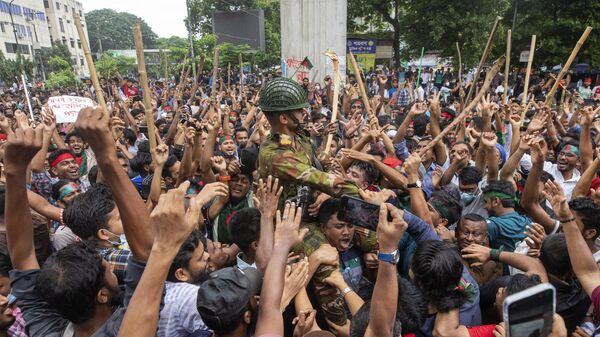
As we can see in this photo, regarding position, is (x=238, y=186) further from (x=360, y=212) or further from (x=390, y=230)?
(x=390, y=230)

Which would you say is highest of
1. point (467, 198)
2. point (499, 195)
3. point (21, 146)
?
point (21, 146)

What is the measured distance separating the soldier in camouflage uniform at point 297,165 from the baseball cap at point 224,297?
2.71 feet

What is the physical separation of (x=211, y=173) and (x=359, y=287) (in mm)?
2198

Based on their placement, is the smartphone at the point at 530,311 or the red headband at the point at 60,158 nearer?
the smartphone at the point at 530,311

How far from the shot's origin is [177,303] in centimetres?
222

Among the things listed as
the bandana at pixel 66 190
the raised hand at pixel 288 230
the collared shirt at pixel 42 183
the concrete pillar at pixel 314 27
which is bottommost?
the collared shirt at pixel 42 183

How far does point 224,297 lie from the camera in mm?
1848

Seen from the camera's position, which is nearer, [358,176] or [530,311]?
[530,311]

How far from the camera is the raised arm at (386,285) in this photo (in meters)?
1.86

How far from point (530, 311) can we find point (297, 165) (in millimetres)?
1903

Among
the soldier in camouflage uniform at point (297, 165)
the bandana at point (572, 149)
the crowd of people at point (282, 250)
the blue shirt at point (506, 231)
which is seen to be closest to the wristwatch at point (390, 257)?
the crowd of people at point (282, 250)

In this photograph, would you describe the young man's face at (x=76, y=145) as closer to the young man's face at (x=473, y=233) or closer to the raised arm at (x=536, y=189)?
the young man's face at (x=473, y=233)

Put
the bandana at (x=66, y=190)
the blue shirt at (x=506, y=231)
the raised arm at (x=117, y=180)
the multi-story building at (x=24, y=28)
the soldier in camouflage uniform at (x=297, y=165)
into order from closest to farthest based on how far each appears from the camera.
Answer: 1. the raised arm at (x=117, y=180)
2. the soldier in camouflage uniform at (x=297, y=165)
3. the blue shirt at (x=506, y=231)
4. the bandana at (x=66, y=190)
5. the multi-story building at (x=24, y=28)

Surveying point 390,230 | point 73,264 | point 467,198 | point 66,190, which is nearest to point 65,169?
point 66,190
